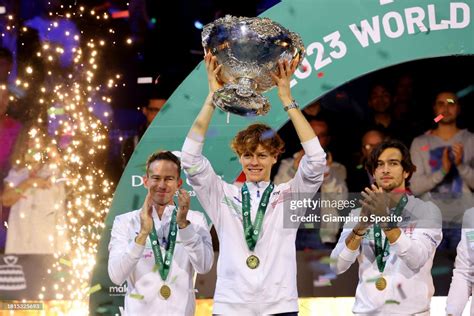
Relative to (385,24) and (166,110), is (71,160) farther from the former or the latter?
(385,24)

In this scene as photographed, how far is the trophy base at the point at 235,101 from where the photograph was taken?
4.02m

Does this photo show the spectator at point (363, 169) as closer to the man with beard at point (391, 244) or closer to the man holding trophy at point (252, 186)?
the man with beard at point (391, 244)

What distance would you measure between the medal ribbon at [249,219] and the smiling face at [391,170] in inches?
25.7

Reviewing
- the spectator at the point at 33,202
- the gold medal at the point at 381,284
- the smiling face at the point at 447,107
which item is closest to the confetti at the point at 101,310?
the spectator at the point at 33,202

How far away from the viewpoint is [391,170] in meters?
4.43

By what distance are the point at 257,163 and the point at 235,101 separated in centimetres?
31

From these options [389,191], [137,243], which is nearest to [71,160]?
[137,243]

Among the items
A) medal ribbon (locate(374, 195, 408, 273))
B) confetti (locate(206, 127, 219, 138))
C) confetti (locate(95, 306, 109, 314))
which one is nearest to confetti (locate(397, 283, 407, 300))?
medal ribbon (locate(374, 195, 408, 273))

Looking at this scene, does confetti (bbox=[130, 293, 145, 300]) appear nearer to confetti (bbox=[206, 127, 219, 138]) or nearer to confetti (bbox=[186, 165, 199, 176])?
confetti (bbox=[186, 165, 199, 176])

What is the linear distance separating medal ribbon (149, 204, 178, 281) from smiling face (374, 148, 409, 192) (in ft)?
3.48

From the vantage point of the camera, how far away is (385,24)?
511 cm

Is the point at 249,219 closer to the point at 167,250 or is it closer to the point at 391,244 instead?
the point at 167,250

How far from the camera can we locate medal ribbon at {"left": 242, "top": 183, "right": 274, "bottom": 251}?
13.3ft

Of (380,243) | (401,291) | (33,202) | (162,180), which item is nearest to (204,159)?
(162,180)
